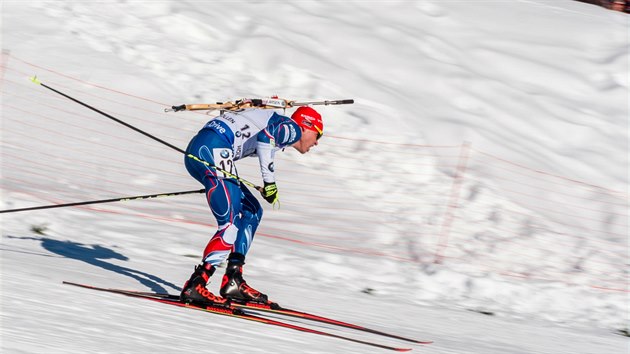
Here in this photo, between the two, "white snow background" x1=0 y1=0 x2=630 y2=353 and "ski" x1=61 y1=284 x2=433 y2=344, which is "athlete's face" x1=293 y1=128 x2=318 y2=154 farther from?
"white snow background" x1=0 y1=0 x2=630 y2=353

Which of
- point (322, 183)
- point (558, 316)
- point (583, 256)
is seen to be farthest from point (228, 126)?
point (583, 256)

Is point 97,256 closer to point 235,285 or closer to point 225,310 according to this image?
point 235,285

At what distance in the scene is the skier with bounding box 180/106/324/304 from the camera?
6938 millimetres

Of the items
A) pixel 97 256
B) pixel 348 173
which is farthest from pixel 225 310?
pixel 348 173

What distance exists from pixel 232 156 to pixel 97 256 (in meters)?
2.51

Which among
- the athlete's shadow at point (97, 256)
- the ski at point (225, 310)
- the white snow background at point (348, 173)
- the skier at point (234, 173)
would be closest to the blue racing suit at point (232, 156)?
the skier at point (234, 173)

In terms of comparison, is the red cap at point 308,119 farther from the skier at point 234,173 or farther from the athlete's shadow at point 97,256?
the athlete's shadow at point 97,256

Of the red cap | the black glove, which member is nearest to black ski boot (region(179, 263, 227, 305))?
the black glove

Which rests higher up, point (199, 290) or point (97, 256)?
point (199, 290)

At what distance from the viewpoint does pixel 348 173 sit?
42.3 feet

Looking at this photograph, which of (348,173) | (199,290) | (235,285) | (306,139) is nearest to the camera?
(199,290)

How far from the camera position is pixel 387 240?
11.8 m

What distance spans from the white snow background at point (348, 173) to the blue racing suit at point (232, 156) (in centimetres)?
67

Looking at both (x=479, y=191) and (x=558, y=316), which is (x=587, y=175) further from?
(x=558, y=316)
